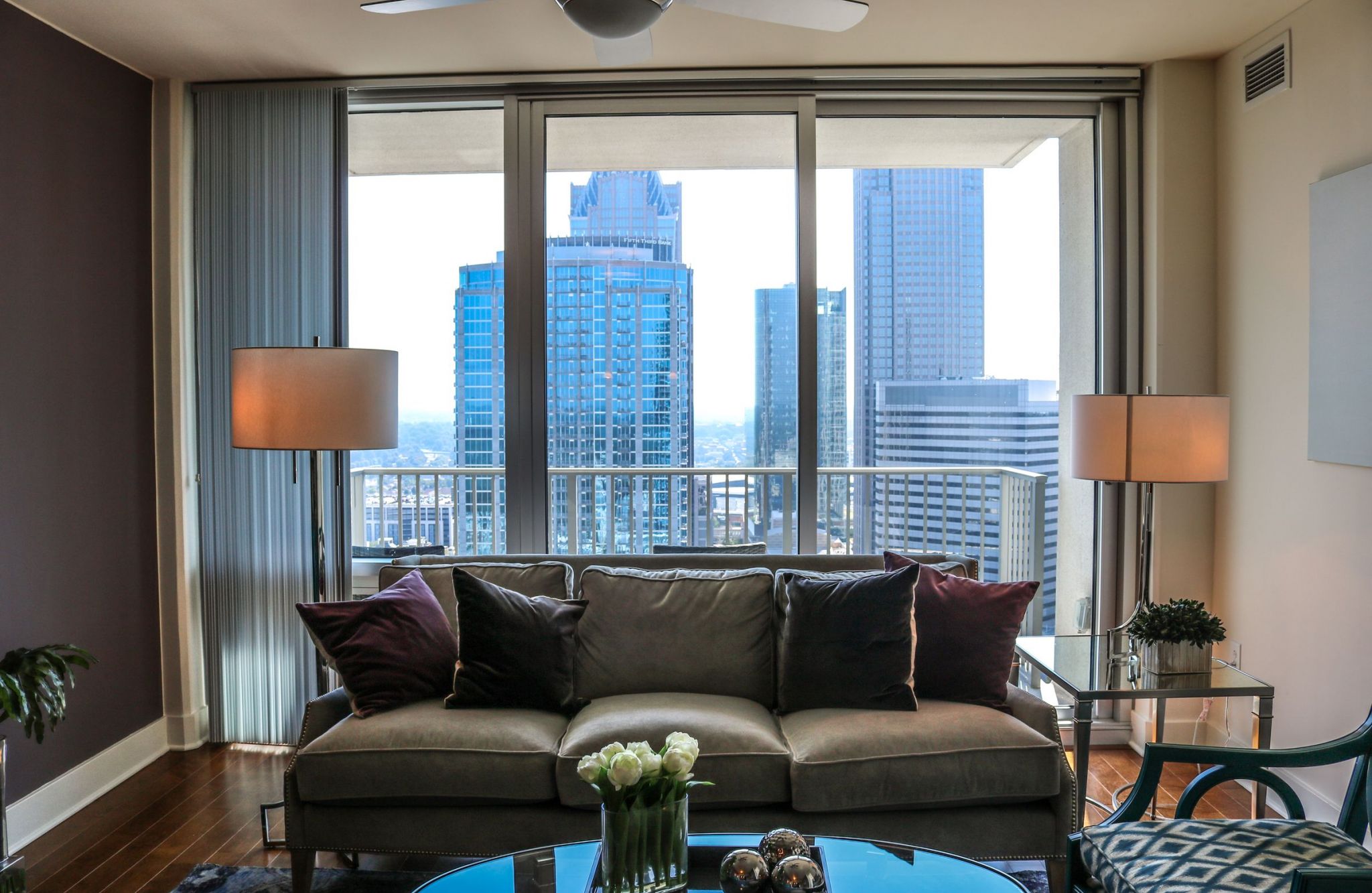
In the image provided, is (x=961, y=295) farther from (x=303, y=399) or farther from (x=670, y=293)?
(x=303, y=399)

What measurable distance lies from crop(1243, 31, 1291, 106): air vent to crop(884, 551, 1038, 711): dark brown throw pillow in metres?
1.97

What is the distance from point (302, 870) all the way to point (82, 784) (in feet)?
4.34

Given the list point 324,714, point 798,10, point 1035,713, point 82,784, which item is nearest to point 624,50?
point 798,10

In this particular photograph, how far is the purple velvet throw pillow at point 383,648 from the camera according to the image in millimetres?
2668

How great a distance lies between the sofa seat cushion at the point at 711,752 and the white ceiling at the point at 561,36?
2.25 m

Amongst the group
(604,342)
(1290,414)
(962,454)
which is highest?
(604,342)

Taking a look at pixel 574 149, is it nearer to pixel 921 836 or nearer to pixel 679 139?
pixel 679 139

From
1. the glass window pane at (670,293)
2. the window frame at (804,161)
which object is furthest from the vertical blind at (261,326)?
the glass window pane at (670,293)

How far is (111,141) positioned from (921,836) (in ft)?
12.0

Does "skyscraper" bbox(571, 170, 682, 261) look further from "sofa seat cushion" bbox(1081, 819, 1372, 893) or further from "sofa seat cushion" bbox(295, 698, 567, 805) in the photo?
"sofa seat cushion" bbox(1081, 819, 1372, 893)

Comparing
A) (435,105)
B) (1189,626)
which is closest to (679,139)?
(435,105)

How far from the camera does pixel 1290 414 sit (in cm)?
317

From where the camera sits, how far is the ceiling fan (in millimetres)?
1853

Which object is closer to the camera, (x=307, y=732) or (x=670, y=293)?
(x=307, y=732)
